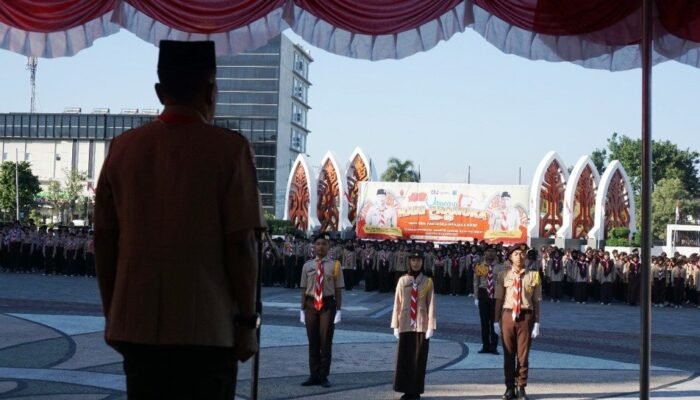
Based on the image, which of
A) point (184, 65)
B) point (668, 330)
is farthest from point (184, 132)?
point (668, 330)

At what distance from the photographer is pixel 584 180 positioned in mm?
37969

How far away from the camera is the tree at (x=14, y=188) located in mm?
70000

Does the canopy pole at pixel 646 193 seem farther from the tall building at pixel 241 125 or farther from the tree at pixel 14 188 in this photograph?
the tall building at pixel 241 125

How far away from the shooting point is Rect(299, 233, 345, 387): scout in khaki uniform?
11016 mm

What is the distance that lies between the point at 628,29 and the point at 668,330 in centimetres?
1498

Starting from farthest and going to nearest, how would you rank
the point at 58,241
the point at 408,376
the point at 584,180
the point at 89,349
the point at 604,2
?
the point at 584,180 → the point at 58,241 → the point at 89,349 → the point at 408,376 → the point at 604,2

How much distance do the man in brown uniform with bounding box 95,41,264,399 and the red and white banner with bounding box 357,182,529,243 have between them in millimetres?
33453

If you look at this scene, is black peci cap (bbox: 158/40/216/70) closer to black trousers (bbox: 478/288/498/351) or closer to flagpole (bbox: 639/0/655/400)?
flagpole (bbox: 639/0/655/400)

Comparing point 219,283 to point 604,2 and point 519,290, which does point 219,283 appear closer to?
point 604,2

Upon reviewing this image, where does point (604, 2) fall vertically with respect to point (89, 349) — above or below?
above

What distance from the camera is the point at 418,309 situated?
10305mm

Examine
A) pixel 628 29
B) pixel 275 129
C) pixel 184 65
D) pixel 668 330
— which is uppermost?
pixel 275 129

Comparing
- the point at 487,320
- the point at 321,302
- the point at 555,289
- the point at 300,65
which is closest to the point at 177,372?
the point at 321,302

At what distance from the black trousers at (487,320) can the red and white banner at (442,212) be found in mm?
21242
